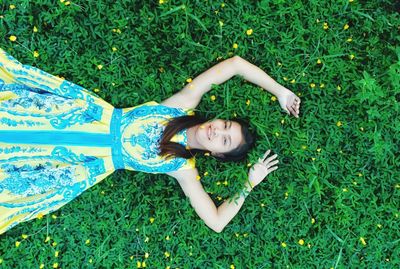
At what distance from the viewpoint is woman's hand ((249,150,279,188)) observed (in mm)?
3494

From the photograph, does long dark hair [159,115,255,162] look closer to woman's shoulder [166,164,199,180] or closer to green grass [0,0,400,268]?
woman's shoulder [166,164,199,180]

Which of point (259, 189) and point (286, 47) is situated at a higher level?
point (286, 47)

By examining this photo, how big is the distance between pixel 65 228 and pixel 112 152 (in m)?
0.86

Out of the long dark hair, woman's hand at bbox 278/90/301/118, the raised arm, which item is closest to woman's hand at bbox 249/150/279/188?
the long dark hair

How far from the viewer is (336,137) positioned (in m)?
3.58

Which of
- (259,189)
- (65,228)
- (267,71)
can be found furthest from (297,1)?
(65,228)

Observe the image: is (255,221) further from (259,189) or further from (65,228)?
(65,228)

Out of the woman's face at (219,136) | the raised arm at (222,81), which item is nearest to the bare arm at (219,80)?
the raised arm at (222,81)

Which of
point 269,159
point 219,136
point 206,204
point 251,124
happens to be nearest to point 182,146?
point 219,136

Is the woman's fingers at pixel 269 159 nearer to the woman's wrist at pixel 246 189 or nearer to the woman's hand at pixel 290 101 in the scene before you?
the woman's wrist at pixel 246 189

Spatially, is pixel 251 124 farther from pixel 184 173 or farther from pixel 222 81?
pixel 184 173

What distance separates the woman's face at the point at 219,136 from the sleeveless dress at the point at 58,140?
0.25m

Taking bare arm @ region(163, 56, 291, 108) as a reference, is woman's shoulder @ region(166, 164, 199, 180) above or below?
below

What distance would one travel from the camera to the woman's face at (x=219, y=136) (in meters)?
3.01
